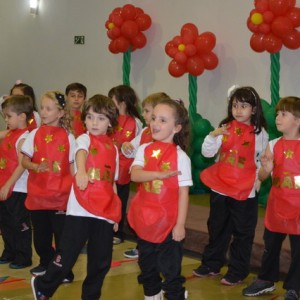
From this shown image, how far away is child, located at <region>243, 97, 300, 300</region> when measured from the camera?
11.7 feet

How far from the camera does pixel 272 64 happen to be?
5.95 metres

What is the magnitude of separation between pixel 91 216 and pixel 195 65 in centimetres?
357

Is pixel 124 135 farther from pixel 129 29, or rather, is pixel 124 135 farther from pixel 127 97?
pixel 129 29

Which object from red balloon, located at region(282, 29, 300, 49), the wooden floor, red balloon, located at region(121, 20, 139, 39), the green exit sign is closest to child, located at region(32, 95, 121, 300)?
the wooden floor

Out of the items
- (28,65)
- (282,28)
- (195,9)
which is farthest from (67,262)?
(28,65)

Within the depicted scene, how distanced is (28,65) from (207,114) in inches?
154

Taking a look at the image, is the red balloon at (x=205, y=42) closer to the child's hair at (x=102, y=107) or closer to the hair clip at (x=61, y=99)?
the hair clip at (x=61, y=99)

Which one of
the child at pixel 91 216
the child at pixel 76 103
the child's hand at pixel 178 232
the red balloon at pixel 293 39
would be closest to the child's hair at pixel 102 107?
the child at pixel 91 216

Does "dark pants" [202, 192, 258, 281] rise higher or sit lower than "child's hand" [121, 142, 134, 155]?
lower

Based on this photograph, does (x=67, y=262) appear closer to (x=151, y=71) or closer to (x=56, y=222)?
(x=56, y=222)

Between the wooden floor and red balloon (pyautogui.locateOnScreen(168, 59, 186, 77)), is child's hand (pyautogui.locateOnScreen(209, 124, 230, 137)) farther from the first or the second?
red balloon (pyautogui.locateOnScreen(168, 59, 186, 77))

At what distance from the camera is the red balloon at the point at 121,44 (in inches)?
287

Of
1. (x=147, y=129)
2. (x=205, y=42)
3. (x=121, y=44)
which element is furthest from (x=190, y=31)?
(x=147, y=129)

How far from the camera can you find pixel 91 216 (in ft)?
10.7
